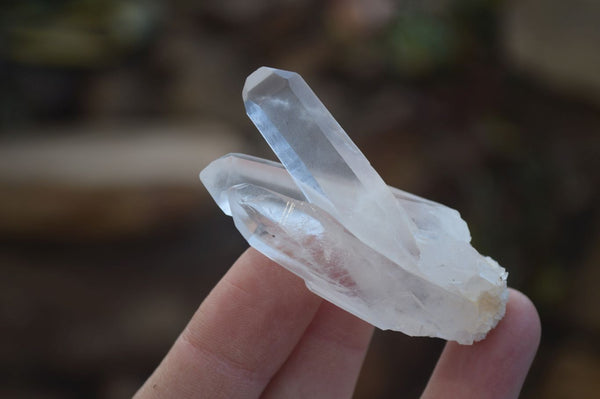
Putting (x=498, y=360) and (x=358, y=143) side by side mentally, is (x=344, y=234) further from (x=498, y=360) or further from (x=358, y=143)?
(x=358, y=143)

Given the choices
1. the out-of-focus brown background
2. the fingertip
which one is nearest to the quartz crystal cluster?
the fingertip

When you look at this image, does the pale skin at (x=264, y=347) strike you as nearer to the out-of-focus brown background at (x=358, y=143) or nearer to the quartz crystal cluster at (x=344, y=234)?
the quartz crystal cluster at (x=344, y=234)

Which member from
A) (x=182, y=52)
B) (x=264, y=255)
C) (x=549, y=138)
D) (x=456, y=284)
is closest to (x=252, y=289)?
(x=264, y=255)

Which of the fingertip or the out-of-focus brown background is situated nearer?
the fingertip

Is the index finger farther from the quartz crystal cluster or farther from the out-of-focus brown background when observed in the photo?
the out-of-focus brown background

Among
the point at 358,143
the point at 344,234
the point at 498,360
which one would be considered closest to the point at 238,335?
the point at 344,234

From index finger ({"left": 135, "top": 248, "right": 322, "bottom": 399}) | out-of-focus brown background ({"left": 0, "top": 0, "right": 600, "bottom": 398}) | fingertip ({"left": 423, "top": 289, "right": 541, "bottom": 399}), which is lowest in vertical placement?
out-of-focus brown background ({"left": 0, "top": 0, "right": 600, "bottom": 398})
